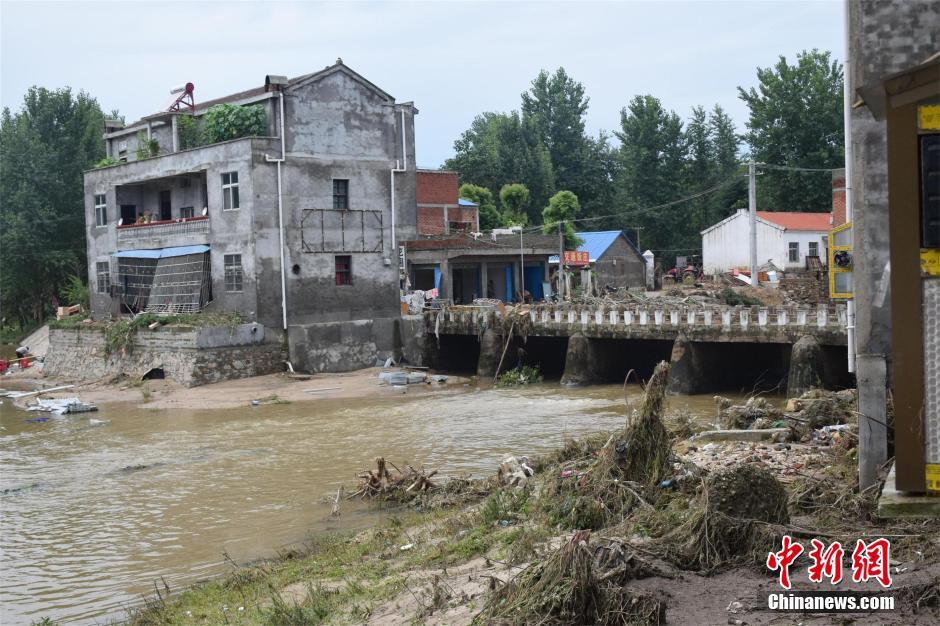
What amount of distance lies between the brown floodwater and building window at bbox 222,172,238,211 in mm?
9314

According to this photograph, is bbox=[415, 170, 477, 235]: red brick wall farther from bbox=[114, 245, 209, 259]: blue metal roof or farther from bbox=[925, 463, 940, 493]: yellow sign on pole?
bbox=[925, 463, 940, 493]: yellow sign on pole

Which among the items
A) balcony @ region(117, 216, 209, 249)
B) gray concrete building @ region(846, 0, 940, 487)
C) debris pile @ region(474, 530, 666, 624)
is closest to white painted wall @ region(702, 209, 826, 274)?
balcony @ region(117, 216, 209, 249)

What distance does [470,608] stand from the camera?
8.15 m

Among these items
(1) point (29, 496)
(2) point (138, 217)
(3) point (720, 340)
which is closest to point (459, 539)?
(1) point (29, 496)

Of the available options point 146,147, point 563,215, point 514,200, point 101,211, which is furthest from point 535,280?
point 101,211

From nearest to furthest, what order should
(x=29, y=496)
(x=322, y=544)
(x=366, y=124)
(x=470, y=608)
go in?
(x=470, y=608) → (x=322, y=544) → (x=29, y=496) → (x=366, y=124)

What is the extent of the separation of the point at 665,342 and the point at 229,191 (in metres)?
18.0

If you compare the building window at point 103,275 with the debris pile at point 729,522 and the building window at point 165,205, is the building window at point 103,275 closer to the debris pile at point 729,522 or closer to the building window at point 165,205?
the building window at point 165,205

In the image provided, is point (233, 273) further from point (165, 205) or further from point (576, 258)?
point (576, 258)

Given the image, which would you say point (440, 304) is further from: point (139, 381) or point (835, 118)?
point (835, 118)

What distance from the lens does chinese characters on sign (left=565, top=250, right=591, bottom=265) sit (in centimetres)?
5053

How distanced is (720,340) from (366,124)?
18148 millimetres

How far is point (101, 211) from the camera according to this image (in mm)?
44156

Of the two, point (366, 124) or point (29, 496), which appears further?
point (366, 124)
